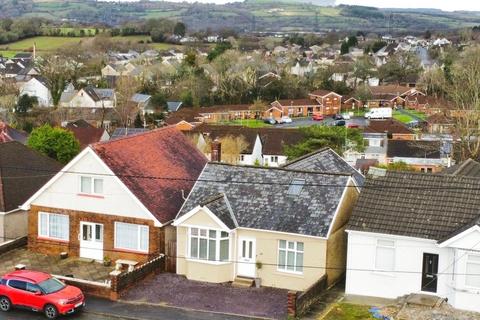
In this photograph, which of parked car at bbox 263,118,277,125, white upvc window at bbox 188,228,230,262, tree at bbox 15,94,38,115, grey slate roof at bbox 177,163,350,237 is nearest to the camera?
grey slate roof at bbox 177,163,350,237

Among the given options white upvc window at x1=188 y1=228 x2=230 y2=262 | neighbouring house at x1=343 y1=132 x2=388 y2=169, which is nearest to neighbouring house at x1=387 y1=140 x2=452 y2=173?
neighbouring house at x1=343 y1=132 x2=388 y2=169

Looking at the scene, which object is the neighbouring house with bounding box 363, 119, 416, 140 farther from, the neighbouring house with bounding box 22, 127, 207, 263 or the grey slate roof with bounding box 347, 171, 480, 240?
the grey slate roof with bounding box 347, 171, 480, 240

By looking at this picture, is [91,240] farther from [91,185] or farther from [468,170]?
[468,170]

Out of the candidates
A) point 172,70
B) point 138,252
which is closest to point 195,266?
point 138,252

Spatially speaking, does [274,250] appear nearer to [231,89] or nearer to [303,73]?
[231,89]

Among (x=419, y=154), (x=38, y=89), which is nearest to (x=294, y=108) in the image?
(x=38, y=89)

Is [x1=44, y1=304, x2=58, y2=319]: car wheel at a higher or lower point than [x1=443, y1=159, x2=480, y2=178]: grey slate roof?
lower
